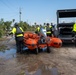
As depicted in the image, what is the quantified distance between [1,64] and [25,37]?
16.1ft

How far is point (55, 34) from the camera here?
20.7 m

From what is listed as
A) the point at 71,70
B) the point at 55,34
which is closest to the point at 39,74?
the point at 71,70

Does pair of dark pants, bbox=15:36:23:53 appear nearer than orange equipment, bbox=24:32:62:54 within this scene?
No

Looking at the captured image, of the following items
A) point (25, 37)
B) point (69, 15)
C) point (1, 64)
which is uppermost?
point (69, 15)

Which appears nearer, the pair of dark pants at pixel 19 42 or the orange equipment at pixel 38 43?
the orange equipment at pixel 38 43

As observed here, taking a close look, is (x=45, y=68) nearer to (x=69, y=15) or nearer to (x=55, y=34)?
(x=55, y=34)

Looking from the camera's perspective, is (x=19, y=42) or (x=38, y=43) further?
(x=19, y=42)

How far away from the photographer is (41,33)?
16.7 meters

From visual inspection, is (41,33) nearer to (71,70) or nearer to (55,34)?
(55,34)

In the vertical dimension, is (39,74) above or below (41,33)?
below

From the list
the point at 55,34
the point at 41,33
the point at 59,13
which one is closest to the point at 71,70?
the point at 41,33

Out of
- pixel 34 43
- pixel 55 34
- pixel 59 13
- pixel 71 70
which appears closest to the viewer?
pixel 71 70

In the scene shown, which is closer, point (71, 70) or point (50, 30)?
point (71, 70)

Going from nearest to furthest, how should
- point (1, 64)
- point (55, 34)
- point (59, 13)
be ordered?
1. point (1, 64)
2. point (55, 34)
3. point (59, 13)
